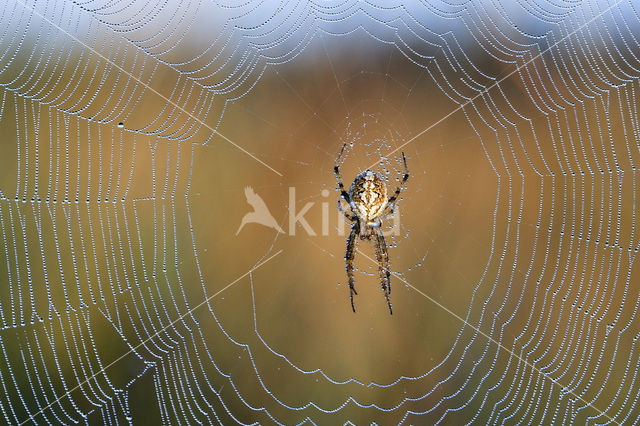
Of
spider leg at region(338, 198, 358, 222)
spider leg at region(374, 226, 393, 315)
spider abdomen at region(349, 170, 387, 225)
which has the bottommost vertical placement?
spider leg at region(374, 226, 393, 315)

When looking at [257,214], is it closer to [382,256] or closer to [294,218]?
[294,218]

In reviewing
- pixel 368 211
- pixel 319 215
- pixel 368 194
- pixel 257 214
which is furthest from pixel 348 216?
pixel 257 214

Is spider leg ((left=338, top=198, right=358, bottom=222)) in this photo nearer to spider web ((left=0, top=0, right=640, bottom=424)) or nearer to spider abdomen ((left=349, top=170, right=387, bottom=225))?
spider abdomen ((left=349, top=170, right=387, bottom=225))

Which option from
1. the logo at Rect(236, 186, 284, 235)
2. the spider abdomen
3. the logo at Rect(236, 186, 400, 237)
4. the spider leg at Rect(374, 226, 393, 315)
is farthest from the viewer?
the logo at Rect(236, 186, 284, 235)

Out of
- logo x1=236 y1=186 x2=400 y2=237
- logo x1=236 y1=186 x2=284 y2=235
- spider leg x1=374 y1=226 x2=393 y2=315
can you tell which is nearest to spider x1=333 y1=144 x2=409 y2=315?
spider leg x1=374 y1=226 x2=393 y2=315

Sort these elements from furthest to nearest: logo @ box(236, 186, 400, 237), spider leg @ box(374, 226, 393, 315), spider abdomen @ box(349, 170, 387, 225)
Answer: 1. logo @ box(236, 186, 400, 237)
2. spider leg @ box(374, 226, 393, 315)
3. spider abdomen @ box(349, 170, 387, 225)

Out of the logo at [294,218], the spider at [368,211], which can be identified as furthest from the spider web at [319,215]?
the spider at [368,211]

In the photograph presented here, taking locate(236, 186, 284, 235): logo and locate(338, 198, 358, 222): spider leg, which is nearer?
locate(338, 198, 358, 222): spider leg
